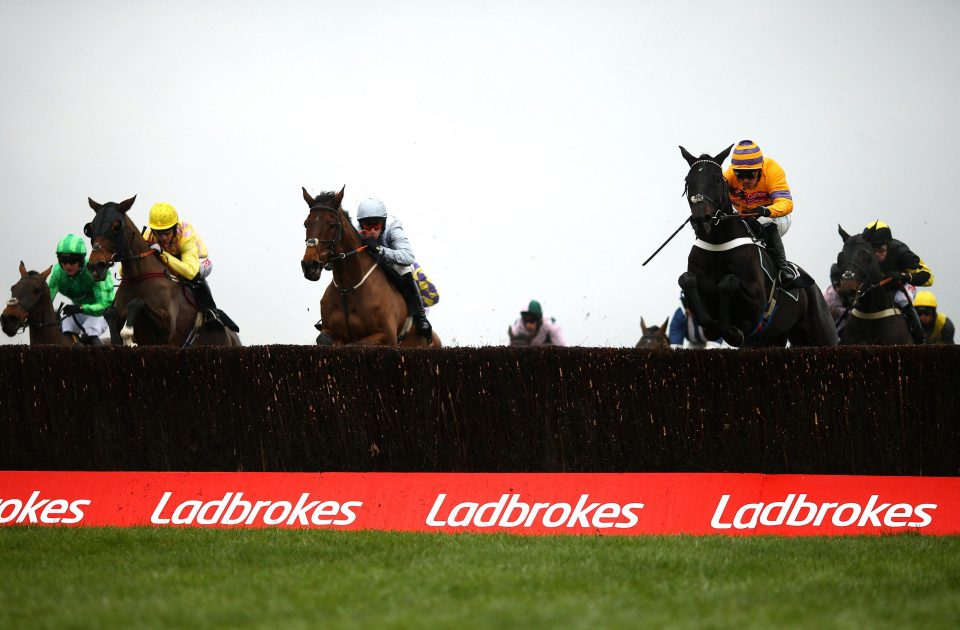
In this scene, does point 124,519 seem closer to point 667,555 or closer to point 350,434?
point 350,434

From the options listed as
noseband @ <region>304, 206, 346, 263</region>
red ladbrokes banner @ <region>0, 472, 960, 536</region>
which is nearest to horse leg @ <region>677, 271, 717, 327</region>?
red ladbrokes banner @ <region>0, 472, 960, 536</region>

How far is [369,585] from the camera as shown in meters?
4.66

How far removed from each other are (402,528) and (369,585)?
1980 millimetres

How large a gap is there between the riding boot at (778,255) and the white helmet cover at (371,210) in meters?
3.52

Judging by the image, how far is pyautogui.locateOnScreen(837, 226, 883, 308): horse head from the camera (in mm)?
11156

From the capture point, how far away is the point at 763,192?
10.2 metres

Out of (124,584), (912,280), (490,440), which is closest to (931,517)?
(490,440)

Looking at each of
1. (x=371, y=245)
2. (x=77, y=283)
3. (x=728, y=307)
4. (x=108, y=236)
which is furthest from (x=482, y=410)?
(x=77, y=283)

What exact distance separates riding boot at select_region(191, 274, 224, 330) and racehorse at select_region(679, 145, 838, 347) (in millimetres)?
4776

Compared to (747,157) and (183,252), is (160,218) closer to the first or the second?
A: (183,252)

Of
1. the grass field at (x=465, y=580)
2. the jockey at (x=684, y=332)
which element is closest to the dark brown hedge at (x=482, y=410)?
the grass field at (x=465, y=580)

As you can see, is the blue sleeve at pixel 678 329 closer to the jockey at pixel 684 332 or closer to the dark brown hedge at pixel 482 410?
the jockey at pixel 684 332

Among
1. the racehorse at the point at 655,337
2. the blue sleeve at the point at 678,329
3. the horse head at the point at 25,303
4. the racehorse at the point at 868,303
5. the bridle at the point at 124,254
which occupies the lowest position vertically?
the racehorse at the point at 655,337

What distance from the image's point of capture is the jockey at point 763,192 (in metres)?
9.98
